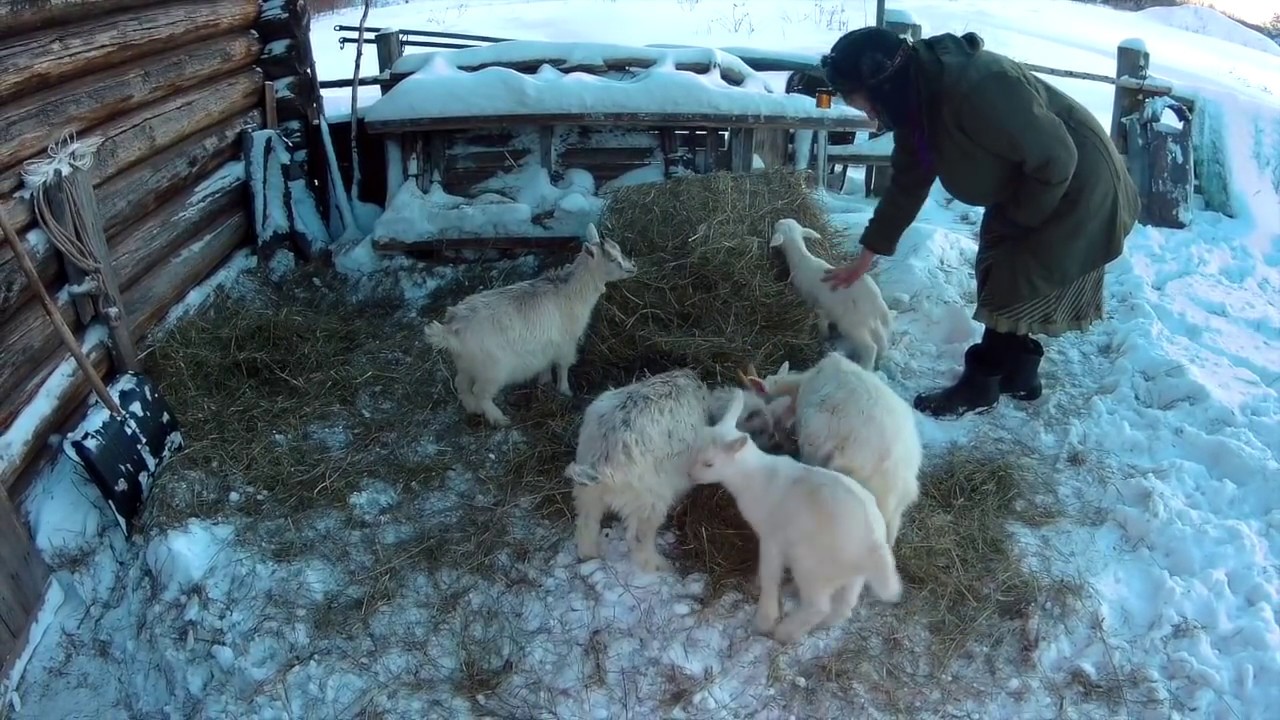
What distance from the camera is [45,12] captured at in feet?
13.7

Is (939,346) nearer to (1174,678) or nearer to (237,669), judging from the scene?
(1174,678)

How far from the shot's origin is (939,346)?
543 cm

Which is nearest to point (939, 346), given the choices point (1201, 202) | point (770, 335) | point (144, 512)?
point (770, 335)

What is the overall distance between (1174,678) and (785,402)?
189 cm

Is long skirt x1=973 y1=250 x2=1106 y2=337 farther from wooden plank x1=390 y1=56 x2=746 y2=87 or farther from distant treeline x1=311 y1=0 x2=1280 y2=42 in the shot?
distant treeline x1=311 y1=0 x2=1280 y2=42

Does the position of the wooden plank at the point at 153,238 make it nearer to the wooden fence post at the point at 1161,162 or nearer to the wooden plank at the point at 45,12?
the wooden plank at the point at 45,12

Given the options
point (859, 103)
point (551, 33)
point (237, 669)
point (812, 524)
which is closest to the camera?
point (812, 524)

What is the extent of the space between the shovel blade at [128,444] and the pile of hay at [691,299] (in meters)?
1.76

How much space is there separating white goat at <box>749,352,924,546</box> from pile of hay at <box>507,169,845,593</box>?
41.9 inches

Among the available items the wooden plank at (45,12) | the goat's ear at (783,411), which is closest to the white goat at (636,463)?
the goat's ear at (783,411)

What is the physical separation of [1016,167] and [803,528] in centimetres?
191

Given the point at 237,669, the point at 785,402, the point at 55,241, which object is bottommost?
the point at 237,669

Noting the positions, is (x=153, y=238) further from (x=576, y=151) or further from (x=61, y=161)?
(x=576, y=151)

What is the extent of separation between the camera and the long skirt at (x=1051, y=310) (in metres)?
4.16
